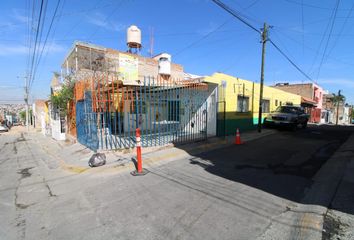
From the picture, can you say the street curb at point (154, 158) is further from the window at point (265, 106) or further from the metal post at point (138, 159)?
the window at point (265, 106)

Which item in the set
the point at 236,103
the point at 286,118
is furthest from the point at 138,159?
the point at 286,118

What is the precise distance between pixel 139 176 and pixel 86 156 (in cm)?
307

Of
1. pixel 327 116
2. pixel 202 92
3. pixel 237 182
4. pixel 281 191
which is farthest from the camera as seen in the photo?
pixel 327 116

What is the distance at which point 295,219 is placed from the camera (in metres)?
3.17

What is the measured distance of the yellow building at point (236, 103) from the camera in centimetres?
1196

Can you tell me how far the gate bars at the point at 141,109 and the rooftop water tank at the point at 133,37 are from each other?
14.7 metres

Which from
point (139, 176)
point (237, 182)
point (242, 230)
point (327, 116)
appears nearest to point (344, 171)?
point (237, 182)

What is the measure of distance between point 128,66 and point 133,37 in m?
5.47

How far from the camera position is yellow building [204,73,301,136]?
471 inches

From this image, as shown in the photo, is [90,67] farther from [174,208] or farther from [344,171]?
[344,171]

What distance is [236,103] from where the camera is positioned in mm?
13445

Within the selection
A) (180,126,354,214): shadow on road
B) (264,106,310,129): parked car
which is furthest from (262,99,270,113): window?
(180,126,354,214): shadow on road

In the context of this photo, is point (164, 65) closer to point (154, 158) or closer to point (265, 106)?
point (265, 106)

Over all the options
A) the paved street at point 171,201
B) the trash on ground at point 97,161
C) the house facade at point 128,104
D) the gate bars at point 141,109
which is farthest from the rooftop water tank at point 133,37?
the trash on ground at point 97,161
